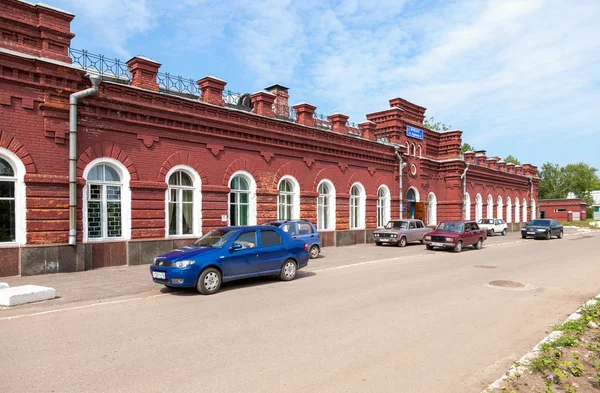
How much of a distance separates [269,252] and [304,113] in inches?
476

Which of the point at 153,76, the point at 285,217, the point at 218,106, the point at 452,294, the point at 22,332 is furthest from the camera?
the point at 285,217

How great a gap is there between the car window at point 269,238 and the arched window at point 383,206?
55.1 feet

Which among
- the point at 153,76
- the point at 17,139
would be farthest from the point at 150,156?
the point at 17,139

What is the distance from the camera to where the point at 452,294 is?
938 cm

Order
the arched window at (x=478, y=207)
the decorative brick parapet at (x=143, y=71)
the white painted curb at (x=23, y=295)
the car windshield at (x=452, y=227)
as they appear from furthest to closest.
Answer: the arched window at (x=478, y=207) → the car windshield at (x=452, y=227) → the decorative brick parapet at (x=143, y=71) → the white painted curb at (x=23, y=295)

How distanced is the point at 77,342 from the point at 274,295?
4199 millimetres

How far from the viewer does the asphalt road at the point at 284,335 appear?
466 centimetres

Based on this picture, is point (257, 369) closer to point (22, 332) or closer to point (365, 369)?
point (365, 369)

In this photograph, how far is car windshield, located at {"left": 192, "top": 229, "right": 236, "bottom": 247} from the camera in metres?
10.1

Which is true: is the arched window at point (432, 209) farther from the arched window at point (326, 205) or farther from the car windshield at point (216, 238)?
the car windshield at point (216, 238)

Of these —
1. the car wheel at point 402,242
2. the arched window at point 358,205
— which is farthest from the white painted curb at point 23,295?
the arched window at point 358,205

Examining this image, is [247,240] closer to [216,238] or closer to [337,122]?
[216,238]

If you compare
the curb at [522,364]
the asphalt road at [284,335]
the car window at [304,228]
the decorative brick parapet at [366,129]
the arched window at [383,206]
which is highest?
the decorative brick parapet at [366,129]

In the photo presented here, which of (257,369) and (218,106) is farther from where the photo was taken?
(218,106)
